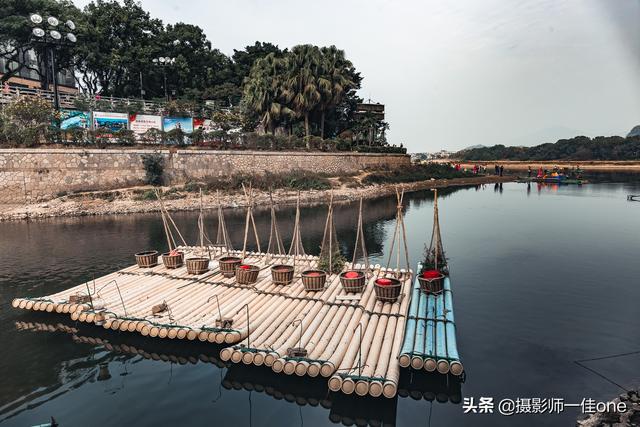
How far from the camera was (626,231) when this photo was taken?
34.8 metres

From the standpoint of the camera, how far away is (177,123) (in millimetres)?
56375

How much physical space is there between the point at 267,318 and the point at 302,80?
5229 cm

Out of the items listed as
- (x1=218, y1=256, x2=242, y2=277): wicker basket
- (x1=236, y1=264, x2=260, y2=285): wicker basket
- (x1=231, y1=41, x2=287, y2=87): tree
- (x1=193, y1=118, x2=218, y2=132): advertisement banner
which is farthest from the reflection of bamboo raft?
(x1=231, y1=41, x2=287, y2=87): tree

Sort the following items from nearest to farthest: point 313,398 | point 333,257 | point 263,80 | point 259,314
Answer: point 313,398 < point 259,314 < point 333,257 < point 263,80

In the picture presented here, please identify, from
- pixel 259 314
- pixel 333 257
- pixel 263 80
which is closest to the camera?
pixel 259 314

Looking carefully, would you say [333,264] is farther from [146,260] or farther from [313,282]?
[146,260]

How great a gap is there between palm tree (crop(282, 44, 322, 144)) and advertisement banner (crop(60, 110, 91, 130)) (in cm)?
2614

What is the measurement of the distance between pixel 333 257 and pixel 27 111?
134ft

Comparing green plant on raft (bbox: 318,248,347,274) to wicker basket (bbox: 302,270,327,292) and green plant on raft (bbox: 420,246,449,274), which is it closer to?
wicker basket (bbox: 302,270,327,292)

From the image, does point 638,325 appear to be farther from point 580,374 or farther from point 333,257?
point 333,257

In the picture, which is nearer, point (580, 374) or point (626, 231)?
point (580, 374)

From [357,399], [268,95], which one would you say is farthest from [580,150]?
[357,399]

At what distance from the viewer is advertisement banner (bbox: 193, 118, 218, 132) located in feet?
194

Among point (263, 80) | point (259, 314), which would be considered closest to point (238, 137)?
point (263, 80)
